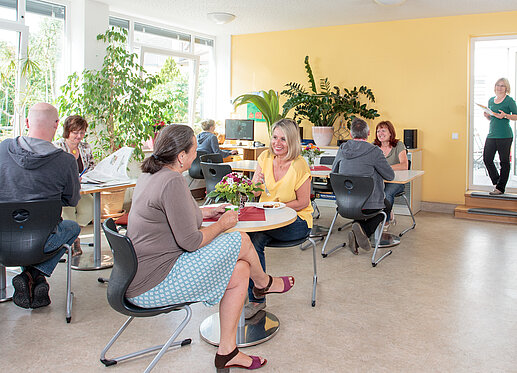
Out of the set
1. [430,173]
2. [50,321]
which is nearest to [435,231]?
[430,173]

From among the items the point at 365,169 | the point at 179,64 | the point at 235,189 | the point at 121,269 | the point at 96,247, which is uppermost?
the point at 179,64

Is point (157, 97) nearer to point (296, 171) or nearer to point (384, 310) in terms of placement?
point (296, 171)

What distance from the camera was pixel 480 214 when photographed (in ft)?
21.4

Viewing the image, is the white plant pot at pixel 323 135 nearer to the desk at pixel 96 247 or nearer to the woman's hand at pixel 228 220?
the desk at pixel 96 247

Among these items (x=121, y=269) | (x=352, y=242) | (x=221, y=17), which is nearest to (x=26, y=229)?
(x=121, y=269)

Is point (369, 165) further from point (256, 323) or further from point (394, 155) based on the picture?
point (256, 323)

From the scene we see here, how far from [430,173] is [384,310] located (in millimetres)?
4389

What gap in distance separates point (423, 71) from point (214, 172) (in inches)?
152

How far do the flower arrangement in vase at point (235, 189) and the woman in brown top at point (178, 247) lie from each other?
407 millimetres

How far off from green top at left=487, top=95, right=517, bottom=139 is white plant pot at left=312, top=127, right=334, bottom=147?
2297 mm

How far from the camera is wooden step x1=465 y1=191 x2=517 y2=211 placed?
21.4 ft

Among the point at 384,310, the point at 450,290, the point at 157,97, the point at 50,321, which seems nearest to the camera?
the point at 50,321

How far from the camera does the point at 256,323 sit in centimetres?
301

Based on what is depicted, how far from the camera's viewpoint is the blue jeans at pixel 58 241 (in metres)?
3.11
